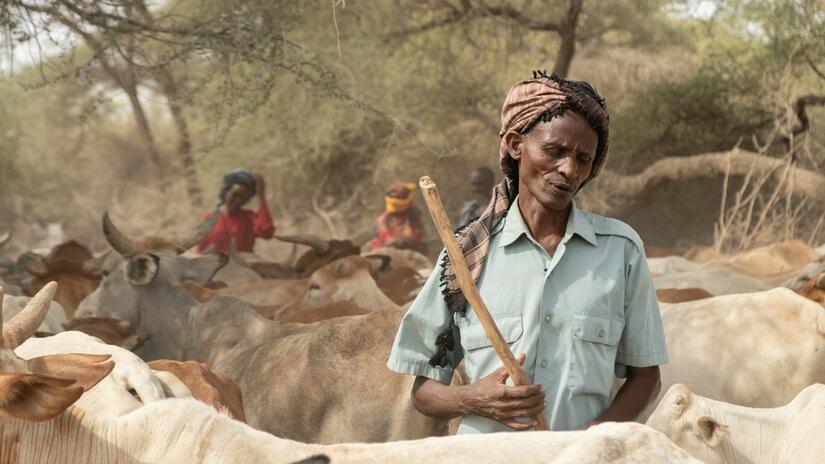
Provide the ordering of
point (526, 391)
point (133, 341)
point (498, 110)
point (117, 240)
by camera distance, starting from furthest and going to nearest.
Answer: point (498, 110), point (117, 240), point (133, 341), point (526, 391)

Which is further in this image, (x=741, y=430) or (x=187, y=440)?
(x=741, y=430)

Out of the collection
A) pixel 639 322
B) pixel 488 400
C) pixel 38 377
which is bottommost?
pixel 488 400

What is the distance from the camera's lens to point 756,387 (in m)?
5.25

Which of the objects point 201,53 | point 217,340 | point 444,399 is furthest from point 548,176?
point 201,53

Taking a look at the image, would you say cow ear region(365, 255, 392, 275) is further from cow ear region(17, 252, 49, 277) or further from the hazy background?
cow ear region(17, 252, 49, 277)

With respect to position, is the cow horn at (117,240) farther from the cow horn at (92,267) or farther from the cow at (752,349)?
the cow at (752,349)

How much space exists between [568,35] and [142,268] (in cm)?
980

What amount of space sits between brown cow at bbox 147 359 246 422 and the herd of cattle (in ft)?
0.04

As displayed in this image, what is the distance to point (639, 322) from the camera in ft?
10.2

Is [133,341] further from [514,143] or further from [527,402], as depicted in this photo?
[527,402]

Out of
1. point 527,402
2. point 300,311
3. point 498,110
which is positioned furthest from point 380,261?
point 498,110

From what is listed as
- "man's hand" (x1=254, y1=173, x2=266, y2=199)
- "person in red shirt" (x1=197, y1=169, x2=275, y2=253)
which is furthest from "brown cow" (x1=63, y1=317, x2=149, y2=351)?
"man's hand" (x1=254, y1=173, x2=266, y2=199)

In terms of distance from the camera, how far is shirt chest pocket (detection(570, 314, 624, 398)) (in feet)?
9.95

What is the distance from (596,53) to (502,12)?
402 centimetres
